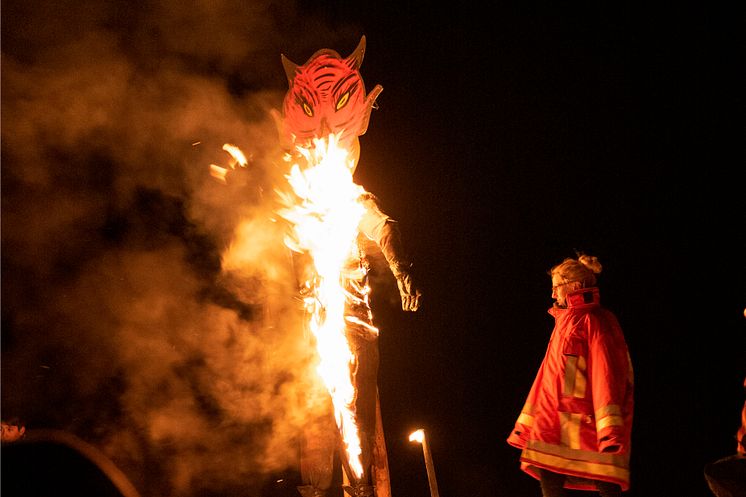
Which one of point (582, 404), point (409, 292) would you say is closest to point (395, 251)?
point (409, 292)

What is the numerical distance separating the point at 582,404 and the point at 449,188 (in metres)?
2.03

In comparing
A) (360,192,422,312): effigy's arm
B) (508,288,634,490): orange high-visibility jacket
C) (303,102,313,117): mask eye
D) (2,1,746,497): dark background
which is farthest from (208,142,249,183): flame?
(508,288,634,490): orange high-visibility jacket

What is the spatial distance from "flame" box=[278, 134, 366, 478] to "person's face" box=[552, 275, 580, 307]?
51.6 inches

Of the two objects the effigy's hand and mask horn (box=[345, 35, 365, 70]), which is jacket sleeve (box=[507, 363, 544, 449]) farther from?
mask horn (box=[345, 35, 365, 70])

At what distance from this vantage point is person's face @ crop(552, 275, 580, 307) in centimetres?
326

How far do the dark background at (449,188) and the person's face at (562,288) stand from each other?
748 mm

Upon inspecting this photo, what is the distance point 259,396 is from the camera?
4.09 m

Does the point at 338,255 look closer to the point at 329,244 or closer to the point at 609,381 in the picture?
the point at 329,244

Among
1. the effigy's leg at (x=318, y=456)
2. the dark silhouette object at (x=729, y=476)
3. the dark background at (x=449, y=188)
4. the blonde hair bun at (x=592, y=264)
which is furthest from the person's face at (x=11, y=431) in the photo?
the dark silhouette object at (x=729, y=476)

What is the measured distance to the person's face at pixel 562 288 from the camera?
10.7 ft

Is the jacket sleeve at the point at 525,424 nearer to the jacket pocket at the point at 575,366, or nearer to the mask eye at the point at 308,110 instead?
the jacket pocket at the point at 575,366

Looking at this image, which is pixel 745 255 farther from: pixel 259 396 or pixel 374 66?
pixel 259 396

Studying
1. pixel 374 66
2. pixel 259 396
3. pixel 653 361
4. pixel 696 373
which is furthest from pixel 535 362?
pixel 374 66

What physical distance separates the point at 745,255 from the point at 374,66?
3.21 meters
